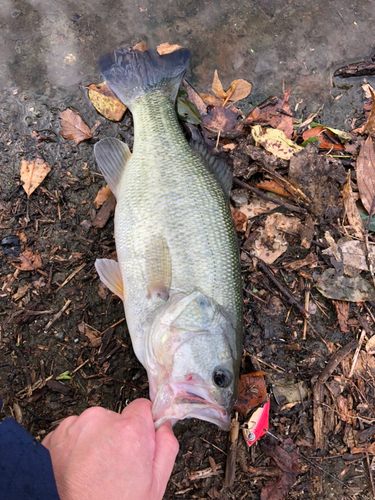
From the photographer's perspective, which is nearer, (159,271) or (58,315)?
(159,271)

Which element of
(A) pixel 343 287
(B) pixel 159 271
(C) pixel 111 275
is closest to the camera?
(B) pixel 159 271

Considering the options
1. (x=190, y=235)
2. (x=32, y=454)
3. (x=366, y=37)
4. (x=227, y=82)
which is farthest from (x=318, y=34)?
(x=32, y=454)

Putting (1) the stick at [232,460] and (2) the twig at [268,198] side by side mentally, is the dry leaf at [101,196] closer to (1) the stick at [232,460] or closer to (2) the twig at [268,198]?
(2) the twig at [268,198]

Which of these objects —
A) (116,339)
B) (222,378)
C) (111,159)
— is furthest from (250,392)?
(111,159)

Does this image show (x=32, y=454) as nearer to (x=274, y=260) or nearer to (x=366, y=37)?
(x=274, y=260)

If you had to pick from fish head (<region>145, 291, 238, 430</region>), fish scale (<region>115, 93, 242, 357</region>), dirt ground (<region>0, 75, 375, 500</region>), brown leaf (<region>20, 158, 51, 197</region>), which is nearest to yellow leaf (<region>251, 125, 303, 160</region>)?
dirt ground (<region>0, 75, 375, 500</region>)

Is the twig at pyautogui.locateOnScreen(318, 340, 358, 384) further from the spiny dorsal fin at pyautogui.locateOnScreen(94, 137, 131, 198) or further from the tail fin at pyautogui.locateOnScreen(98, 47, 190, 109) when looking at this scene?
the tail fin at pyautogui.locateOnScreen(98, 47, 190, 109)

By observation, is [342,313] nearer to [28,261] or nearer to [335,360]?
[335,360]
